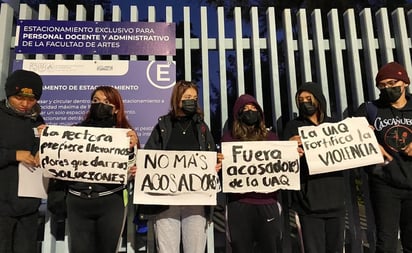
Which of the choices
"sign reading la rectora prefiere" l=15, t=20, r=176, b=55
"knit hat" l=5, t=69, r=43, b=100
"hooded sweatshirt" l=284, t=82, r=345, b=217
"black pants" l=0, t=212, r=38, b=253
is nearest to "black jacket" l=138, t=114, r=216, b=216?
"hooded sweatshirt" l=284, t=82, r=345, b=217

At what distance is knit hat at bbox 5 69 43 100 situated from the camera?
382 cm

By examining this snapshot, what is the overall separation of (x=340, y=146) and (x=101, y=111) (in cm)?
230

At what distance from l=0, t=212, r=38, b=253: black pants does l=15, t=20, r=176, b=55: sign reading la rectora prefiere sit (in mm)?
2200

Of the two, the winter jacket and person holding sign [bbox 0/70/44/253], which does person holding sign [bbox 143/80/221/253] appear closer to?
person holding sign [bbox 0/70/44/253]

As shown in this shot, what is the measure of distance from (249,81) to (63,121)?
3.19 meters

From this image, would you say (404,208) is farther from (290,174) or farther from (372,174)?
(290,174)

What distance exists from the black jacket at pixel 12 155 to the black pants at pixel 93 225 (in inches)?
16.9

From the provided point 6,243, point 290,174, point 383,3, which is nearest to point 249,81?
point 290,174

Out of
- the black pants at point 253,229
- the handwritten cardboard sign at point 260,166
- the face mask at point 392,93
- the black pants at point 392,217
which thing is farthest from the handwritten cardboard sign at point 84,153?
the face mask at point 392,93

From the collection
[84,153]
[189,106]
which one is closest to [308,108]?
[189,106]

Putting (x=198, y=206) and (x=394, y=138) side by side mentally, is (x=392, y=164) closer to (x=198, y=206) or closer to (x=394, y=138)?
(x=394, y=138)

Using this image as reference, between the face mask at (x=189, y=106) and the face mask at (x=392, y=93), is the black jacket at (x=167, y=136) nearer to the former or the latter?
the face mask at (x=189, y=106)

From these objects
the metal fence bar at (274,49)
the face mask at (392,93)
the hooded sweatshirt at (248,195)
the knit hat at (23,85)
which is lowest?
the hooded sweatshirt at (248,195)

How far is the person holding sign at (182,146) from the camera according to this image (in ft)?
12.3
